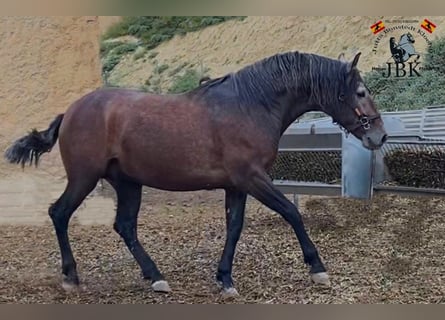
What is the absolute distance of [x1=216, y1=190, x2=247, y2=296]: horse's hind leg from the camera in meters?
3.43

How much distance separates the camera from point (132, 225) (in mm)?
3527

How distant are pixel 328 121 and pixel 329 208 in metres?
0.47

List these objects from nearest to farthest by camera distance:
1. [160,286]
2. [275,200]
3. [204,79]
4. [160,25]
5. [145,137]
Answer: [275,200] < [145,137] < [160,286] < [204,79] < [160,25]

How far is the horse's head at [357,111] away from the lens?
132 inches

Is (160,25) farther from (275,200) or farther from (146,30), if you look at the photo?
(275,200)

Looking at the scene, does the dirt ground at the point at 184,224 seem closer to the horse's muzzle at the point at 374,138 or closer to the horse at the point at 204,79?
the horse at the point at 204,79

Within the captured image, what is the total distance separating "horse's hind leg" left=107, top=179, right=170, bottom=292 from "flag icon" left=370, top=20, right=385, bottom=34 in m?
1.51

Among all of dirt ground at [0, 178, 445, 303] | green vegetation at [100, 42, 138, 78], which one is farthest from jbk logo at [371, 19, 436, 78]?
green vegetation at [100, 42, 138, 78]

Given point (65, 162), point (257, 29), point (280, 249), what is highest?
point (257, 29)

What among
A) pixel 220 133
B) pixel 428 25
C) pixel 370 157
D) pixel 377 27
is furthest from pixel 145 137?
pixel 428 25

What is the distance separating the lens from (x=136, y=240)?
3512mm

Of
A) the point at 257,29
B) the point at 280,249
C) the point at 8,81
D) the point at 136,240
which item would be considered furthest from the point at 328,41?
the point at 8,81

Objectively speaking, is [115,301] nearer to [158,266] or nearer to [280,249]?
[158,266]

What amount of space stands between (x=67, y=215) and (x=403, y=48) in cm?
199
